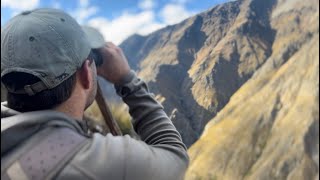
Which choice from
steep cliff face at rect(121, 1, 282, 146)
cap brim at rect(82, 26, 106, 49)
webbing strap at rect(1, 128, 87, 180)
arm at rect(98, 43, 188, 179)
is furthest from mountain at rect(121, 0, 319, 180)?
webbing strap at rect(1, 128, 87, 180)

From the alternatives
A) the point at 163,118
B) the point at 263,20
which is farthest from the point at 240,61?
the point at 163,118

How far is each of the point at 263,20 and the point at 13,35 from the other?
173 centimetres

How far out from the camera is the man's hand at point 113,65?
2268 mm

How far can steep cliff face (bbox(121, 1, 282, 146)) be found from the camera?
2.97 m

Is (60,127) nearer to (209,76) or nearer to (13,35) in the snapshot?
(13,35)

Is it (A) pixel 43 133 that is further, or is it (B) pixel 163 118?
(B) pixel 163 118

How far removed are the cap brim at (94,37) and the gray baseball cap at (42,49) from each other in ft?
0.45

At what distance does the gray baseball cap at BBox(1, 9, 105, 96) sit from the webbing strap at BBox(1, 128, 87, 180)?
0.22 m

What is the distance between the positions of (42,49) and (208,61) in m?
1.21

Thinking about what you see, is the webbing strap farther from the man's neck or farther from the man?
the man's neck

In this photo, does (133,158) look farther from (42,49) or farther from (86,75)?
(42,49)

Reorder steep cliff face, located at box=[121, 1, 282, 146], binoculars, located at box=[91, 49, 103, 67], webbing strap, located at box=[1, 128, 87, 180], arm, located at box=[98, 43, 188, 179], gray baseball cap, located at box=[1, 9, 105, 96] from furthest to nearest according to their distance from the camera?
steep cliff face, located at box=[121, 1, 282, 146], binoculars, located at box=[91, 49, 103, 67], arm, located at box=[98, 43, 188, 179], gray baseball cap, located at box=[1, 9, 105, 96], webbing strap, located at box=[1, 128, 87, 180]

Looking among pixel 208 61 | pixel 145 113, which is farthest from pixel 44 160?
pixel 208 61

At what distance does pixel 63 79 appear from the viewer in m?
2.05
